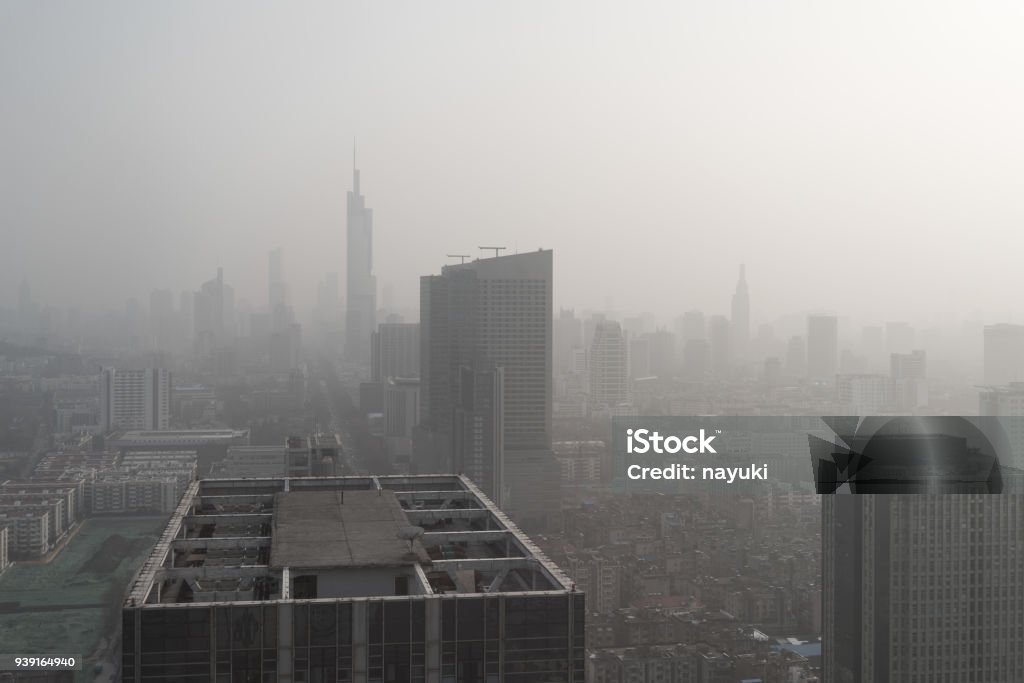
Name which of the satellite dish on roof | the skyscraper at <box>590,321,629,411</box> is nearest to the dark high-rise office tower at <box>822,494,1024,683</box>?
the satellite dish on roof

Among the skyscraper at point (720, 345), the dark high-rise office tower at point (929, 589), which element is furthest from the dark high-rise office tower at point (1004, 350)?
the skyscraper at point (720, 345)

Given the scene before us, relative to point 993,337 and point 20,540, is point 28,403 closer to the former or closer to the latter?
point 20,540

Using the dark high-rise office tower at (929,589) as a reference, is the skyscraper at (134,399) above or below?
above

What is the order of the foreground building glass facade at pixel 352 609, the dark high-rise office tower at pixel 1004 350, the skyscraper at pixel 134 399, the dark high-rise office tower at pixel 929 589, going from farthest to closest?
the skyscraper at pixel 134 399, the dark high-rise office tower at pixel 1004 350, the dark high-rise office tower at pixel 929 589, the foreground building glass facade at pixel 352 609

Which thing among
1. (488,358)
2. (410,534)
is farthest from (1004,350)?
(488,358)

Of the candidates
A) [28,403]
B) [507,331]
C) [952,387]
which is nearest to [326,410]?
[507,331]

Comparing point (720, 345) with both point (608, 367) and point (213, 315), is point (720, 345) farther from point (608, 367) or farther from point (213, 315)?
point (213, 315)

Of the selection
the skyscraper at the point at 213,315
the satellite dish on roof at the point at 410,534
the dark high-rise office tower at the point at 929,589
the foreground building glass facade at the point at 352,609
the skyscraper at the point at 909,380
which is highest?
the skyscraper at the point at 213,315

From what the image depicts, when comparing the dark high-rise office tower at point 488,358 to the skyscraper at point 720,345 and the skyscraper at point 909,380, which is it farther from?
the skyscraper at point 909,380
